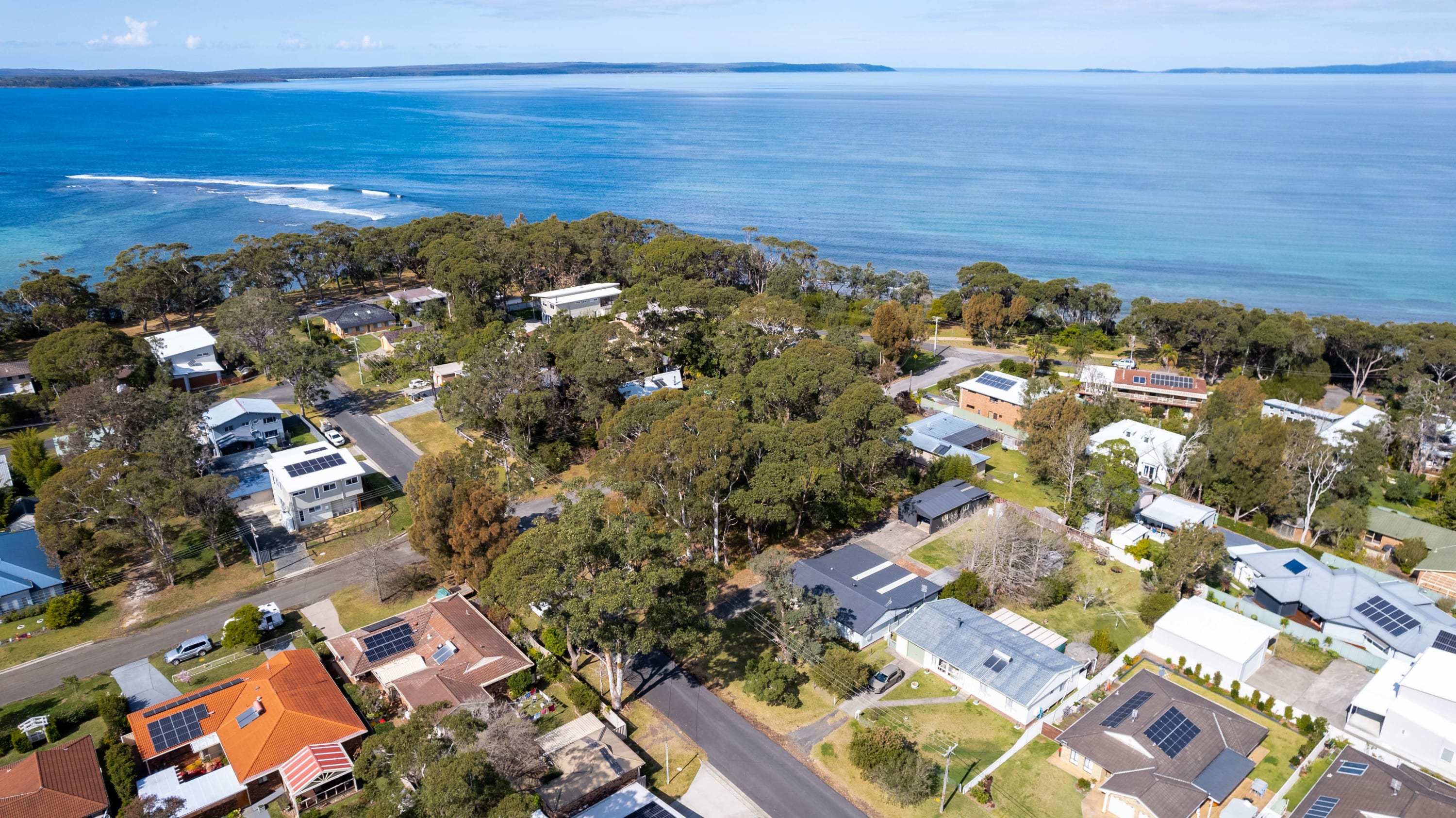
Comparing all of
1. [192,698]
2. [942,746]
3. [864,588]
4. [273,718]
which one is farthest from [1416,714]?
[192,698]

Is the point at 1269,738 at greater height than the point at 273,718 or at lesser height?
lesser

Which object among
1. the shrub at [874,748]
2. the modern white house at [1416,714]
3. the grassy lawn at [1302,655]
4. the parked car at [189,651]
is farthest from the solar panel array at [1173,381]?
the parked car at [189,651]

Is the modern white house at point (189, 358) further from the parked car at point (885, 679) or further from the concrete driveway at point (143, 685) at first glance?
the parked car at point (885, 679)

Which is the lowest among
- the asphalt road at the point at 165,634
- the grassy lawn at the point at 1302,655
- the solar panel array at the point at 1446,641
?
the asphalt road at the point at 165,634

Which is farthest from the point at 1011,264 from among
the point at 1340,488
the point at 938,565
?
the point at 938,565

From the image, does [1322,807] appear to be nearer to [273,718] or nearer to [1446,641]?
[1446,641]

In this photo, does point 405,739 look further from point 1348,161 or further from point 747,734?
point 1348,161

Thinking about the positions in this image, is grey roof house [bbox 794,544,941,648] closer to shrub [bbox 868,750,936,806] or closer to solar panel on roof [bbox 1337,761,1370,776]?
shrub [bbox 868,750,936,806]
